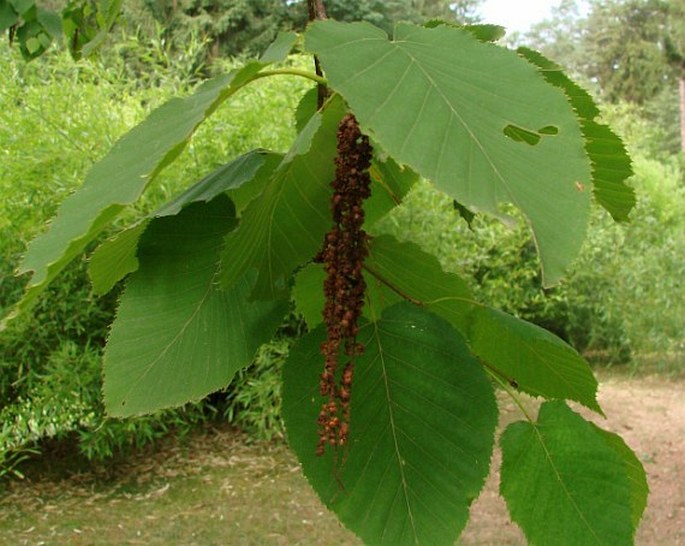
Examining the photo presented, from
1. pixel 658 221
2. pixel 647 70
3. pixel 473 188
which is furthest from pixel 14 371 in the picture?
pixel 647 70

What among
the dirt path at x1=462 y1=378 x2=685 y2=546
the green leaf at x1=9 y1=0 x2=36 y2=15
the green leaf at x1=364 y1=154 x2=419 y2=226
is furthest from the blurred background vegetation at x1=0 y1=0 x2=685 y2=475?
the green leaf at x1=364 y1=154 x2=419 y2=226

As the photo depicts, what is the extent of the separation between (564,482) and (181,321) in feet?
1.02

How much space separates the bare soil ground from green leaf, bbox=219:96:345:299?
3596mm

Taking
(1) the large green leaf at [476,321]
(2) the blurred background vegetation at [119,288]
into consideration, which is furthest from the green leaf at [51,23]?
(1) the large green leaf at [476,321]

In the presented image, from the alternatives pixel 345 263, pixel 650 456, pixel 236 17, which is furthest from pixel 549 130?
pixel 236 17

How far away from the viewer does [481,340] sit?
2.19ft

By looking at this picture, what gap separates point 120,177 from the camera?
1.53 feet

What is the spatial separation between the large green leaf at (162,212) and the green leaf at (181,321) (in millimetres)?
Answer: 13

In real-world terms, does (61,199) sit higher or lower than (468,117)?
lower

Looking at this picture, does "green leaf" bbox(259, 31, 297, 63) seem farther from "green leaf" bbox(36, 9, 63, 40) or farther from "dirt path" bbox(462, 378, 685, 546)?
"dirt path" bbox(462, 378, 685, 546)

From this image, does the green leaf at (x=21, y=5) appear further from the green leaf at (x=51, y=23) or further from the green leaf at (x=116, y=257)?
the green leaf at (x=116, y=257)

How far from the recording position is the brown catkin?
528mm

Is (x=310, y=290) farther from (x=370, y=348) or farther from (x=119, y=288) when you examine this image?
(x=119, y=288)

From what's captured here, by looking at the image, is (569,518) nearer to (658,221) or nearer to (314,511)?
(314,511)
